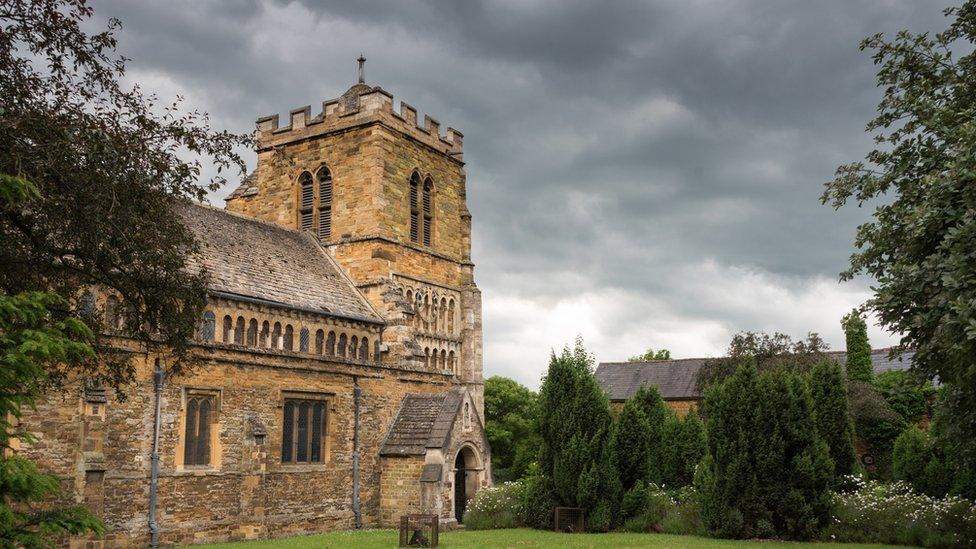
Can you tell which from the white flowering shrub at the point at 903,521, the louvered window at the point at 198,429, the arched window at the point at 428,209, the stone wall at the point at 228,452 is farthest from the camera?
the arched window at the point at 428,209

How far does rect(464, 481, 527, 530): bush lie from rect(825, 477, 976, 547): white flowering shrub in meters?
8.59

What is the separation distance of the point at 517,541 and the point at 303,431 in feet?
25.2

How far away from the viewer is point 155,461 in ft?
64.7

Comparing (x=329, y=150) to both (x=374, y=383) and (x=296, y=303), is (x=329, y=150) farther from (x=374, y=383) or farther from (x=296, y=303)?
(x=374, y=383)

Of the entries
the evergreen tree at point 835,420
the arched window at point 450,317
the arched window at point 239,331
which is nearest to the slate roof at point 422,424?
the arched window at point 239,331

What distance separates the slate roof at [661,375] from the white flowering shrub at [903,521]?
29441 mm

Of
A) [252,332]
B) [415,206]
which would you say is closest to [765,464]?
[252,332]

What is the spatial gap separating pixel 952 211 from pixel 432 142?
83.8 ft

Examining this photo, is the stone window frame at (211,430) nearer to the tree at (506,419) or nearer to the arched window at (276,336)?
the arched window at (276,336)

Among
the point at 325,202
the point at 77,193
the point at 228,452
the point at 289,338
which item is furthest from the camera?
the point at 325,202

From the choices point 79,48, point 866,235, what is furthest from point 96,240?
point 866,235

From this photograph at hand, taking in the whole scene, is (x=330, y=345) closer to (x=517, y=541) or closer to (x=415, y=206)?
(x=415, y=206)

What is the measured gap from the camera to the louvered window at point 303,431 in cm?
2366

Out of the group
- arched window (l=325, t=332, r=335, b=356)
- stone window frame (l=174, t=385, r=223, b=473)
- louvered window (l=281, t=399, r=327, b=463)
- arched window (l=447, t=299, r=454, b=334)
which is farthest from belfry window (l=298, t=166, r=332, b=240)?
stone window frame (l=174, t=385, r=223, b=473)
